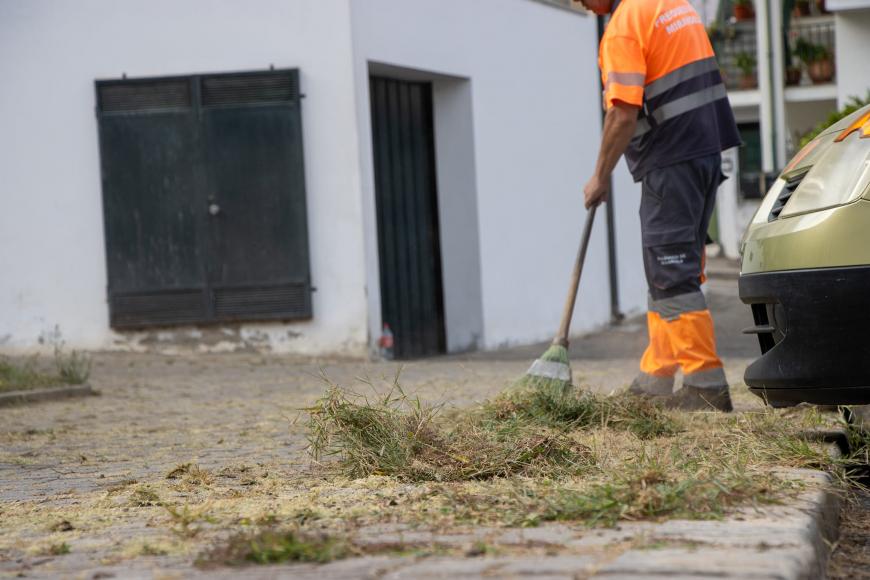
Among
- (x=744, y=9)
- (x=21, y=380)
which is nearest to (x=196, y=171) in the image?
(x=21, y=380)

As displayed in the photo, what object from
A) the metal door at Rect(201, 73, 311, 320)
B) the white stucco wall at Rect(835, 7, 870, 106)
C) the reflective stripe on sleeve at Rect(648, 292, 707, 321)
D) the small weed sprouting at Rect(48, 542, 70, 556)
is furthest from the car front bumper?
the white stucco wall at Rect(835, 7, 870, 106)

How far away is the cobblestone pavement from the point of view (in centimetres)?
320

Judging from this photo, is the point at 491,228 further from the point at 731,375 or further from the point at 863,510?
the point at 863,510

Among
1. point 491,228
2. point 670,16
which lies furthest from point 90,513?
point 491,228

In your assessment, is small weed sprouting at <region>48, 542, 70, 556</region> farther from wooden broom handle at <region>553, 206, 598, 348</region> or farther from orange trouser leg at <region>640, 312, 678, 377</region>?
orange trouser leg at <region>640, 312, 678, 377</region>

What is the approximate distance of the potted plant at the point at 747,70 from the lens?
97.3 ft

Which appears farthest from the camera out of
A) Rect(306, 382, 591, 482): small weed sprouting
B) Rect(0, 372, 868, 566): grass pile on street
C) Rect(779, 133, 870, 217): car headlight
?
Rect(779, 133, 870, 217): car headlight

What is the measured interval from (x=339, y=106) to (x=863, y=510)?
7.46 m

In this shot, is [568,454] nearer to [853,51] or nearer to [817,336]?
[817,336]

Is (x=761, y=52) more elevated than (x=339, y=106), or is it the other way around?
(x=761, y=52)

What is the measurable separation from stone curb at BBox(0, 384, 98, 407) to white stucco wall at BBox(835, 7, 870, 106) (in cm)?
1759

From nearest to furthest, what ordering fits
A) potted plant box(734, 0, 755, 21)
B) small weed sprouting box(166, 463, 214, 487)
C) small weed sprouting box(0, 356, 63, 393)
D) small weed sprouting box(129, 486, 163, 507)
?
small weed sprouting box(129, 486, 163, 507)
small weed sprouting box(166, 463, 214, 487)
small weed sprouting box(0, 356, 63, 393)
potted plant box(734, 0, 755, 21)

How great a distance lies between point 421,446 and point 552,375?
1707mm

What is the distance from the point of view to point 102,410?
737 cm
